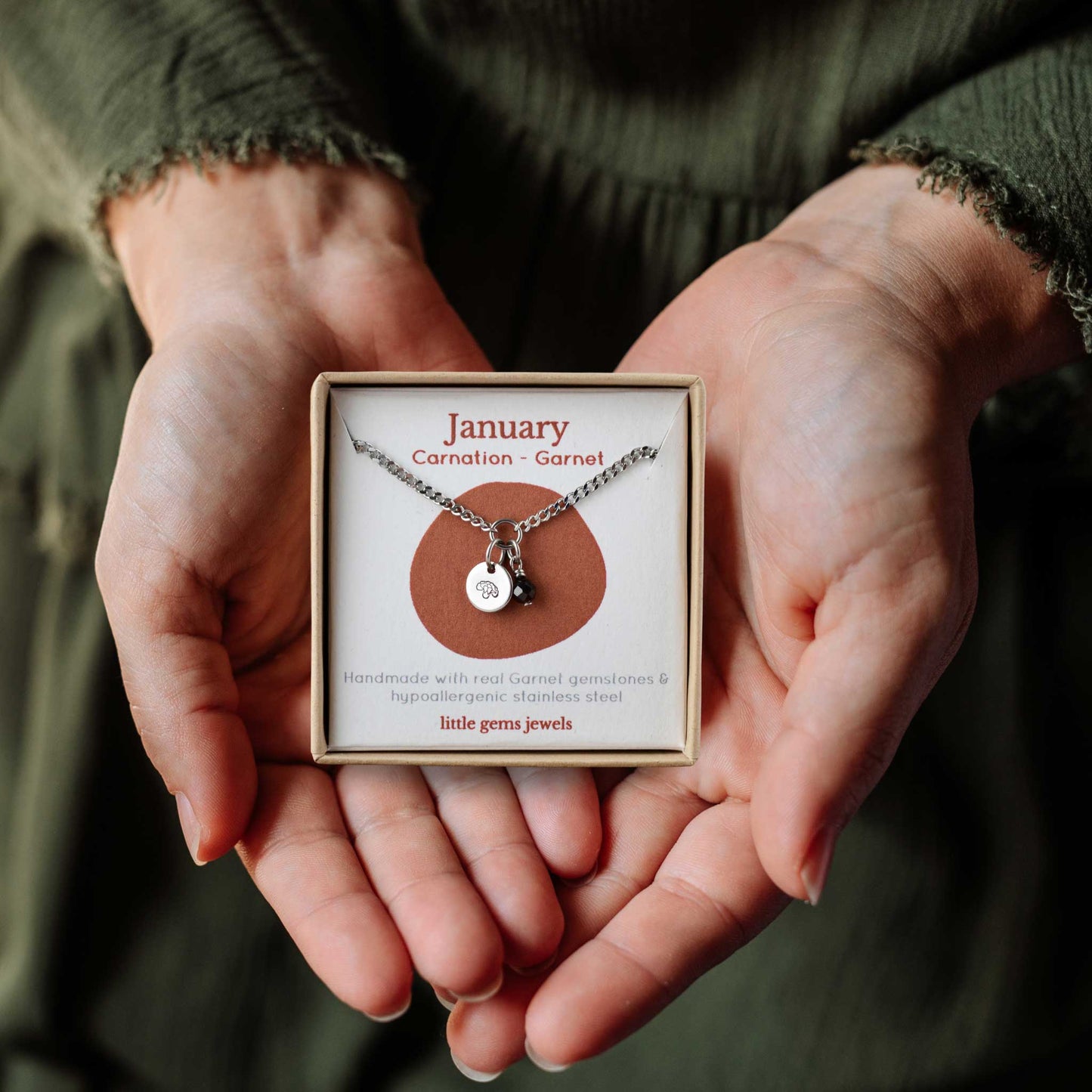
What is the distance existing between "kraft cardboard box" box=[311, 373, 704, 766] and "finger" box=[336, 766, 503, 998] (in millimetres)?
51

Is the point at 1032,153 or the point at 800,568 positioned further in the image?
the point at 1032,153

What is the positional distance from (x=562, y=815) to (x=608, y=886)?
10 cm

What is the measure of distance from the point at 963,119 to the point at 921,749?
37.6 inches

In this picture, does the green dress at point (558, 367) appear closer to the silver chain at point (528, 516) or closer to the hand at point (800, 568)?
the hand at point (800, 568)

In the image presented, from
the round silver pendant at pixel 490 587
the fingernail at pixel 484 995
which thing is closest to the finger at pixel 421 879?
the fingernail at pixel 484 995

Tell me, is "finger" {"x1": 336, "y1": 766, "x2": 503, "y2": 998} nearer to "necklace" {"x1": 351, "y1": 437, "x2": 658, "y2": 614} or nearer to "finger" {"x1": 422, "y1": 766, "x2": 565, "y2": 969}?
"finger" {"x1": 422, "y1": 766, "x2": 565, "y2": 969}

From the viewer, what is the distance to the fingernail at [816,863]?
954 millimetres

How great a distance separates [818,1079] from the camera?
149 centimetres

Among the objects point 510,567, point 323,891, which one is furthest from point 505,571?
point 323,891

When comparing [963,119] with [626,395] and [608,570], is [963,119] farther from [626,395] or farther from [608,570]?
[608,570]

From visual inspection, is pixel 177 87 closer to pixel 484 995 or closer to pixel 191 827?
pixel 191 827

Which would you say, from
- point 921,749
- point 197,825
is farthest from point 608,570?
point 921,749

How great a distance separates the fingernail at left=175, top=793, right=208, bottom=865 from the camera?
109 centimetres

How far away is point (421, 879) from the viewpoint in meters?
1.07
